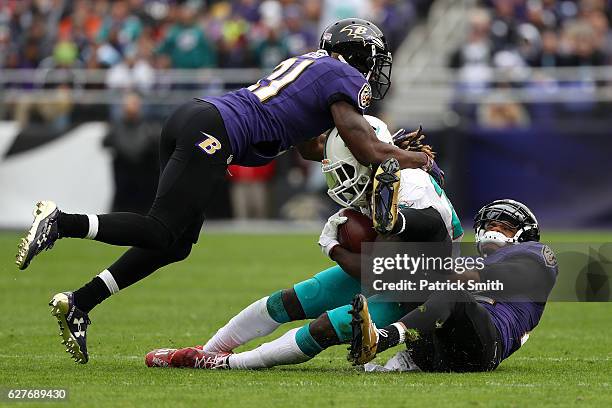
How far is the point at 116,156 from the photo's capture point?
17.1 m

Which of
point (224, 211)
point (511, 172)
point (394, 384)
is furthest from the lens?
point (224, 211)

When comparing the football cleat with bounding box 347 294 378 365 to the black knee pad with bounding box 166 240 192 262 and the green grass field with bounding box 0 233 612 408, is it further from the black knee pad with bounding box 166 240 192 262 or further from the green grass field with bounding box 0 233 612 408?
the black knee pad with bounding box 166 240 192 262

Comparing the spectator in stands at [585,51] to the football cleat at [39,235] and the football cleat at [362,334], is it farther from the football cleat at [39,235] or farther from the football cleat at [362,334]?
the football cleat at [39,235]

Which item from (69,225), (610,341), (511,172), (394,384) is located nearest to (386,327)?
(394,384)

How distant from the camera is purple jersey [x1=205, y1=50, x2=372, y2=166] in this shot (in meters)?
6.34

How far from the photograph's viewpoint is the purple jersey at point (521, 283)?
6.25 meters

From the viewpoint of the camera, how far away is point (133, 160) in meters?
17.1

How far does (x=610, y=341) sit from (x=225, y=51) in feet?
36.5

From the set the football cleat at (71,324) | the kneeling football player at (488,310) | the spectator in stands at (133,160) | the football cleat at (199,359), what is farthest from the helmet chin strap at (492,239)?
the spectator in stands at (133,160)

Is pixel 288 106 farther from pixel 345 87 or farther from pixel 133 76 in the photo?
pixel 133 76

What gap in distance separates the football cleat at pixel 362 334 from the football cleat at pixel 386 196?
1.41 ft

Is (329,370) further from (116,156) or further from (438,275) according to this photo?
(116,156)

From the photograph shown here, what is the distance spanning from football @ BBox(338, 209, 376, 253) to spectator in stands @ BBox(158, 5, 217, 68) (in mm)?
11925

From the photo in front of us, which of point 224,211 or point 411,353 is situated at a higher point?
point 411,353
